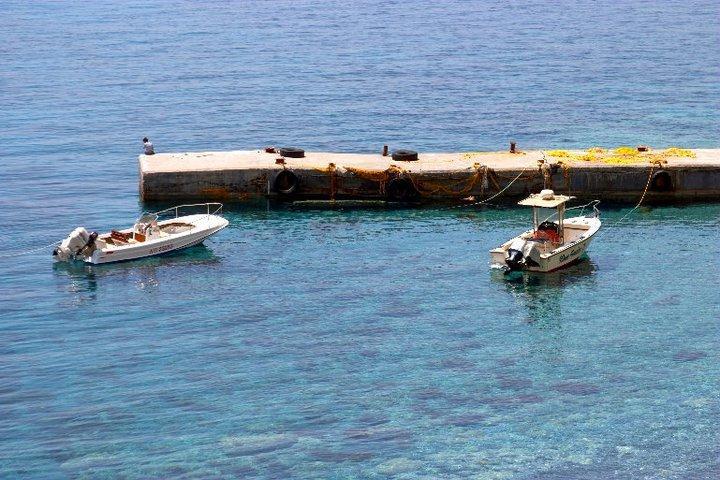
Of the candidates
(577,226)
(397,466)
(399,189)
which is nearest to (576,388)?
(397,466)

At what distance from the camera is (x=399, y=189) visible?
60.5 metres

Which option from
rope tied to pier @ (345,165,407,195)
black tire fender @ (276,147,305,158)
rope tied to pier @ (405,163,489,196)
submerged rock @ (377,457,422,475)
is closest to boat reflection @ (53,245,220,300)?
Result: rope tied to pier @ (345,165,407,195)

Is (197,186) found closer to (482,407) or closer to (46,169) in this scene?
(46,169)

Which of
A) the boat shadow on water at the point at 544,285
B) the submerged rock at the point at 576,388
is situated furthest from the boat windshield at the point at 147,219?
the submerged rock at the point at 576,388

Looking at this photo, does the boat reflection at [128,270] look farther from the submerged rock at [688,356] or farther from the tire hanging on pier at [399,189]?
the submerged rock at [688,356]

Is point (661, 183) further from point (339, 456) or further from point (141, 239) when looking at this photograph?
point (339, 456)

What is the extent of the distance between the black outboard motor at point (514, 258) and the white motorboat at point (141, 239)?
13095mm

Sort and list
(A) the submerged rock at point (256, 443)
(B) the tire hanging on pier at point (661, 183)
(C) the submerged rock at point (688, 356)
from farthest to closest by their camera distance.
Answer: (B) the tire hanging on pier at point (661, 183) < (C) the submerged rock at point (688, 356) < (A) the submerged rock at point (256, 443)

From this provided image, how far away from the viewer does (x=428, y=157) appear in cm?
6350

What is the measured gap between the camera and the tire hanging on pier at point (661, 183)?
60750mm

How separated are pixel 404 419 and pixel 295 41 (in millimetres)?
103554

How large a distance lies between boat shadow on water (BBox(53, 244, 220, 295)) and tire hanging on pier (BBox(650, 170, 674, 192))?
22.8 meters

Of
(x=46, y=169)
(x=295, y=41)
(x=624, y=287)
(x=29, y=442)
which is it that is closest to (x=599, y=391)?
(x=624, y=287)

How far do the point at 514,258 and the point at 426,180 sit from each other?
37.8 feet
